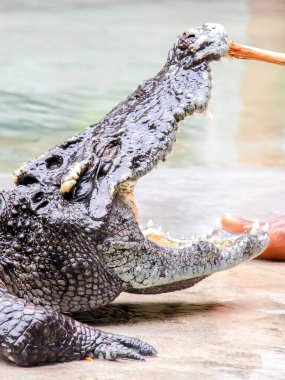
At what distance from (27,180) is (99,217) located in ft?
1.10

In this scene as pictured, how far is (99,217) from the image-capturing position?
3.61m

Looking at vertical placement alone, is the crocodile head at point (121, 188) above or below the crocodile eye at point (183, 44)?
below

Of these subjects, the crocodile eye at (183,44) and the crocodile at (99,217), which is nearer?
the crocodile at (99,217)

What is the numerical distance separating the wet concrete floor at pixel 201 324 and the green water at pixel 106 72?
2708 millimetres

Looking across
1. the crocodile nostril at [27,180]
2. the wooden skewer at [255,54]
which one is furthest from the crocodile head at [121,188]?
the wooden skewer at [255,54]

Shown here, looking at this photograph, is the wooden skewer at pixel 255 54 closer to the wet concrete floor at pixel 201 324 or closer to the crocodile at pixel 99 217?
the crocodile at pixel 99 217

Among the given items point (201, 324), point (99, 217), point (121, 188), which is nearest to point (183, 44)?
point (121, 188)

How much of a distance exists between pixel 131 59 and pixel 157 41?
183 cm

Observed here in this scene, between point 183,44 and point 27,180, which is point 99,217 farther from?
point 183,44

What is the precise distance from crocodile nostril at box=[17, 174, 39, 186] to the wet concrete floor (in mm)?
539

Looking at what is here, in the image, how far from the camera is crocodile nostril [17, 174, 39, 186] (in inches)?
147

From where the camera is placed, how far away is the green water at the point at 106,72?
8770 millimetres

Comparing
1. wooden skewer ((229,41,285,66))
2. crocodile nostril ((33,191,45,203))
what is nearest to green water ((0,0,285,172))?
wooden skewer ((229,41,285,66))

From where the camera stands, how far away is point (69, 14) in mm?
18984
